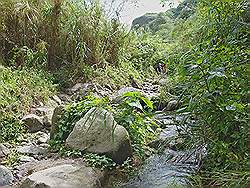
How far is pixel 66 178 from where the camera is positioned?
2348 mm

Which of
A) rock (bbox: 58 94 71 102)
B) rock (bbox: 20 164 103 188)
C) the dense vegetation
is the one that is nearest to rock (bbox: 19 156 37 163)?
the dense vegetation

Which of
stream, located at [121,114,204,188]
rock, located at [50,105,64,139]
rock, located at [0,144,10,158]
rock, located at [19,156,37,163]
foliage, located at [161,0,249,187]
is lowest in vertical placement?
stream, located at [121,114,204,188]

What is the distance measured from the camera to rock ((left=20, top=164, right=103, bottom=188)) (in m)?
2.26

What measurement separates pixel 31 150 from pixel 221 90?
5.63ft

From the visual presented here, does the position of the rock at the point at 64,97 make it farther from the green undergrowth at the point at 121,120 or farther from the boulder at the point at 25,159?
the boulder at the point at 25,159

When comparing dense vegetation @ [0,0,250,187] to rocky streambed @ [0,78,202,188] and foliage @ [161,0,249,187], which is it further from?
rocky streambed @ [0,78,202,188]

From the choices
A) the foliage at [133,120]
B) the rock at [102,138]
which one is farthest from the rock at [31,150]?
the foliage at [133,120]

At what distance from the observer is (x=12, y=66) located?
4.33m

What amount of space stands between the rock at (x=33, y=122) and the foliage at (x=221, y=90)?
5.49 ft

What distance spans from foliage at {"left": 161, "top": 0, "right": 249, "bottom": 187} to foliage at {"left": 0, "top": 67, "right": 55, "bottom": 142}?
1.69 metres

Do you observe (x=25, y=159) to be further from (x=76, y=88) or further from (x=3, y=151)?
(x=76, y=88)

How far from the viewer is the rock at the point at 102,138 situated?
2695 millimetres

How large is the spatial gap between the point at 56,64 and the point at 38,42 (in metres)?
0.38

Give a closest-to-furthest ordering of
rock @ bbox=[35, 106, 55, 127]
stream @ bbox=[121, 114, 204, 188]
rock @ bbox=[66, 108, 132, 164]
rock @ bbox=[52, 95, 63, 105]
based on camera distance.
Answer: stream @ bbox=[121, 114, 204, 188] < rock @ bbox=[66, 108, 132, 164] < rock @ bbox=[35, 106, 55, 127] < rock @ bbox=[52, 95, 63, 105]
